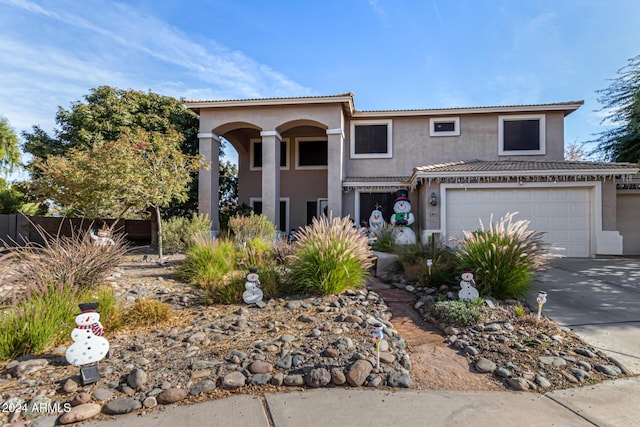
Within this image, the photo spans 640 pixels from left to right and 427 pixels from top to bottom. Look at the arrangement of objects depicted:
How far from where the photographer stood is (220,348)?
3848mm

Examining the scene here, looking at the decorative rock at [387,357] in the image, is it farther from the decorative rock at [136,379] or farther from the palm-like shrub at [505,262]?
the palm-like shrub at [505,262]

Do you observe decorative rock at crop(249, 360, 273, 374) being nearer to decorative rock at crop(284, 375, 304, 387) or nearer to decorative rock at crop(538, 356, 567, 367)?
decorative rock at crop(284, 375, 304, 387)

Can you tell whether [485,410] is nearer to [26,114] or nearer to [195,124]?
[195,124]

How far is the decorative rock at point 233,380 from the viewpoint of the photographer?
3.11 m

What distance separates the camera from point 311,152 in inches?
631

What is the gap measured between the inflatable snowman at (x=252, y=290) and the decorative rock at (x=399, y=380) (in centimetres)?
282

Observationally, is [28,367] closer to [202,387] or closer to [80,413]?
[80,413]

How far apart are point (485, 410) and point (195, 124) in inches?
655

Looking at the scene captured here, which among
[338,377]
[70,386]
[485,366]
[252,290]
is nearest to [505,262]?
[485,366]

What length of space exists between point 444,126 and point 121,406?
14.4 metres

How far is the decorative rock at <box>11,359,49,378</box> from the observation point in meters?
3.19

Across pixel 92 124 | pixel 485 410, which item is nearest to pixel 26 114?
pixel 92 124

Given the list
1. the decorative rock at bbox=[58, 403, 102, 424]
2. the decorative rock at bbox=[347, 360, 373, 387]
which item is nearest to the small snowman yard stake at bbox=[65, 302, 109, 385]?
the decorative rock at bbox=[58, 403, 102, 424]

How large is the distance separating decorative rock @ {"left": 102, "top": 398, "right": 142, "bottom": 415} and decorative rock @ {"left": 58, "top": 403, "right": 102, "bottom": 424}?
7cm
